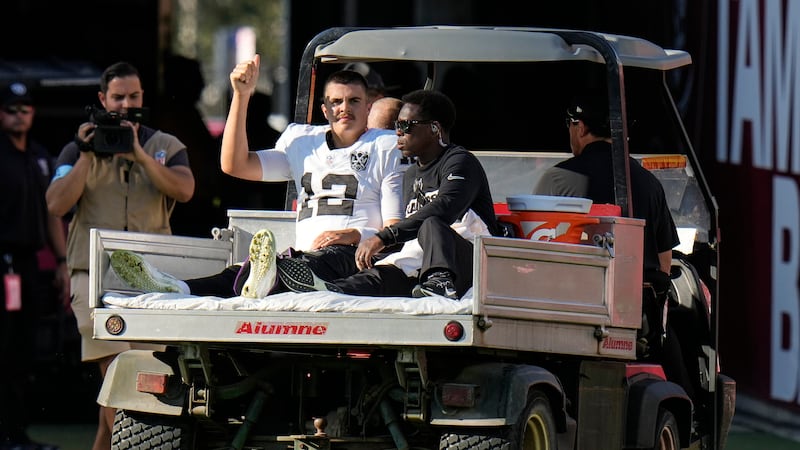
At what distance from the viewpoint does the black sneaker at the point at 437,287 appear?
7.94 m

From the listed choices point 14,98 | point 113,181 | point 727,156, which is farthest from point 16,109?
point 727,156

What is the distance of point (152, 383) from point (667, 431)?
2.54 metres

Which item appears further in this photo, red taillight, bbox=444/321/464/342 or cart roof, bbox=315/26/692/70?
cart roof, bbox=315/26/692/70

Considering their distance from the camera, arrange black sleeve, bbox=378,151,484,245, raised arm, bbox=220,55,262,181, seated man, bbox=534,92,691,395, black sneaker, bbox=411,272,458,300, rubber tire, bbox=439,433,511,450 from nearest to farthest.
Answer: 1. rubber tire, bbox=439,433,511,450
2. black sneaker, bbox=411,272,458,300
3. black sleeve, bbox=378,151,484,245
4. raised arm, bbox=220,55,262,181
5. seated man, bbox=534,92,691,395

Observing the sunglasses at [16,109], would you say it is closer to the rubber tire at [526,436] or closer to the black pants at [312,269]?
the black pants at [312,269]

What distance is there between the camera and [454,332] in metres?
7.57

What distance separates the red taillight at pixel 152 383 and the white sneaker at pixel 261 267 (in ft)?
1.72

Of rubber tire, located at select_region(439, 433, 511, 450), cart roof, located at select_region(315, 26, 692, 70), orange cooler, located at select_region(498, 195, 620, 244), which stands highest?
cart roof, located at select_region(315, 26, 692, 70)

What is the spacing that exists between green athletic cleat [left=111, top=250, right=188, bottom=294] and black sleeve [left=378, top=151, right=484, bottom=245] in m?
0.95

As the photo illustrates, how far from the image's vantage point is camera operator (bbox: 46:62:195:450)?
10.4 meters

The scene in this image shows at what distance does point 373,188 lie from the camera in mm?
8961

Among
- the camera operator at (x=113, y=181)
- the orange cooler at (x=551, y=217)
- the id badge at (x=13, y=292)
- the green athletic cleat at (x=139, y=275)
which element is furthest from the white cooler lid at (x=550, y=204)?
the id badge at (x=13, y=292)

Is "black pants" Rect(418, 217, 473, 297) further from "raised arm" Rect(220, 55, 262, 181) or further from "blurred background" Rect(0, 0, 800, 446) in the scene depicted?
"blurred background" Rect(0, 0, 800, 446)

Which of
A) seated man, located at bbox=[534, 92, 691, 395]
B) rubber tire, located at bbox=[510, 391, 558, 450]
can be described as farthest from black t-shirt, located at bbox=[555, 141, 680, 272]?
rubber tire, located at bbox=[510, 391, 558, 450]
